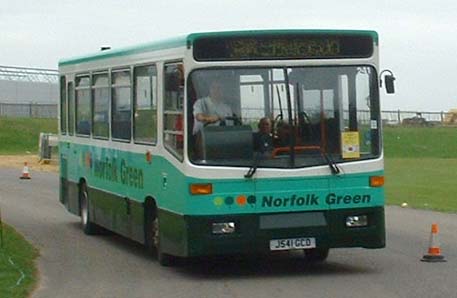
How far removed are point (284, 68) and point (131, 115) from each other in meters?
3.22

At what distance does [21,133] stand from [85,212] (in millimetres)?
54446

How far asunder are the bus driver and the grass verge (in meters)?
12.4

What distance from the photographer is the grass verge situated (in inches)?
1153

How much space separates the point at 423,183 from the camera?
124ft

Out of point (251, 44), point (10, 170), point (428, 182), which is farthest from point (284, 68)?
point (10, 170)

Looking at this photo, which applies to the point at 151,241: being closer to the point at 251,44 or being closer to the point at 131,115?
the point at 131,115

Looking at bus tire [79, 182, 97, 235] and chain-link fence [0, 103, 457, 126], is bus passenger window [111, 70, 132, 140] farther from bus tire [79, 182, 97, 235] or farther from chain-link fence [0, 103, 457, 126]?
chain-link fence [0, 103, 457, 126]

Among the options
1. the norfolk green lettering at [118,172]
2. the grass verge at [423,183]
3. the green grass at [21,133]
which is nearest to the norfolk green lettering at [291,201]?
the norfolk green lettering at [118,172]

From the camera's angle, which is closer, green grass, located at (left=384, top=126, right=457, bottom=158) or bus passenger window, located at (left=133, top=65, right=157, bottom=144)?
bus passenger window, located at (left=133, top=65, right=157, bottom=144)

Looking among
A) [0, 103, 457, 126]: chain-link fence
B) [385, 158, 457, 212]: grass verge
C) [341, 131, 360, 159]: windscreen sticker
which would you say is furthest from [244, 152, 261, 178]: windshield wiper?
[0, 103, 457, 126]: chain-link fence

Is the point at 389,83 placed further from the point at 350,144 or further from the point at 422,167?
the point at 422,167

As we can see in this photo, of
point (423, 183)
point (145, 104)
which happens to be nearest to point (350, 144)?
point (145, 104)

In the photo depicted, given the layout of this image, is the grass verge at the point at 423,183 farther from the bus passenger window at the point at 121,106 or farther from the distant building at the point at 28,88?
the distant building at the point at 28,88

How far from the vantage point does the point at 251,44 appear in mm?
14906
